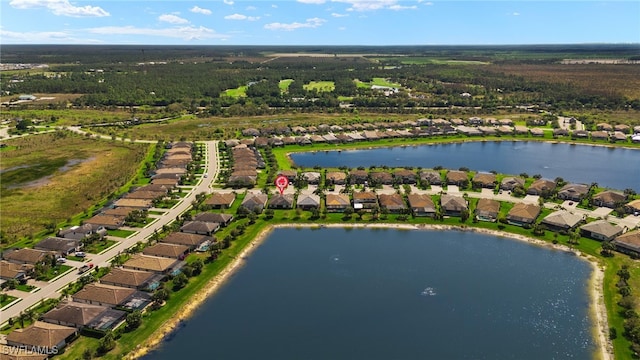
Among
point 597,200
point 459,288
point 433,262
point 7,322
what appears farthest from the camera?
point 597,200

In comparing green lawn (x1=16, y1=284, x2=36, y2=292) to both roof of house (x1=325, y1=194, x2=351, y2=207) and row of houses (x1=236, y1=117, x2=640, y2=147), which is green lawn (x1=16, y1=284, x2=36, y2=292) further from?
row of houses (x1=236, y1=117, x2=640, y2=147)

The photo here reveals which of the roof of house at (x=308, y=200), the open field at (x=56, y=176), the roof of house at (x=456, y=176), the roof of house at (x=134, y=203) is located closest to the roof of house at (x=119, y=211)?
the roof of house at (x=134, y=203)

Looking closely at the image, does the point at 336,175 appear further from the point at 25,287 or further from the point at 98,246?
the point at 25,287

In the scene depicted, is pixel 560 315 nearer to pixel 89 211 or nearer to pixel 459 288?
pixel 459 288

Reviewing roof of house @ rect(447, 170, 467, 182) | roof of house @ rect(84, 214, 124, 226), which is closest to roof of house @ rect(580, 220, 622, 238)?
roof of house @ rect(447, 170, 467, 182)

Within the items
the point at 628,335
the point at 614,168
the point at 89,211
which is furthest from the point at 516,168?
the point at 89,211

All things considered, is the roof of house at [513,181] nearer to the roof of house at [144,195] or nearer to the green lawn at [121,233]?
the roof of house at [144,195]
